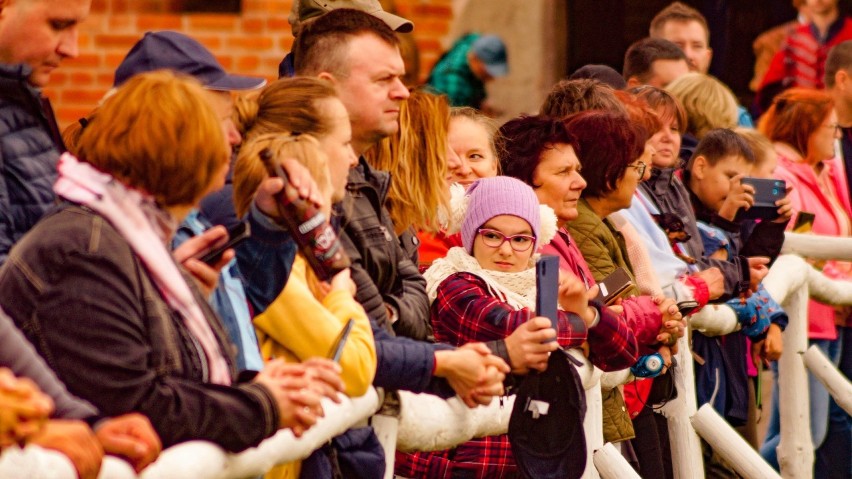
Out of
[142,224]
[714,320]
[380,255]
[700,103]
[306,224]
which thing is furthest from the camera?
[700,103]

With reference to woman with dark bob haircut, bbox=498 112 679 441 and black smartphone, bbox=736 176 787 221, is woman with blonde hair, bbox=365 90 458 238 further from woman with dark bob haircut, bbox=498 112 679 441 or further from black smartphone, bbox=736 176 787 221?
black smartphone, bbox=736 176 787 221

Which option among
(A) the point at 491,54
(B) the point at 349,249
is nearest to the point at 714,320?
(B) the point at 349,249

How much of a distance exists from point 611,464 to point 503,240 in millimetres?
620

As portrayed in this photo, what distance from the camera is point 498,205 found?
4.23m

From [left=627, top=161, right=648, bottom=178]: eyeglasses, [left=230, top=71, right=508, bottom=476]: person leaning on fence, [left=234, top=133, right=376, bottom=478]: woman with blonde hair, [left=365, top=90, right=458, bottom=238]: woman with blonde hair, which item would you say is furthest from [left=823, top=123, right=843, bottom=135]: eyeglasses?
[left=234, top=133, right=376, bottom=478]: woman with blonde hair

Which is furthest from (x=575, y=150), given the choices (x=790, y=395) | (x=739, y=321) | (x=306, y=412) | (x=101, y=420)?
(x=101, y=420)

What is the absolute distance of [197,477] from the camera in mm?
2270

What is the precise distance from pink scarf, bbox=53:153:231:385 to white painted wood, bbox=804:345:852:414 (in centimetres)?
390

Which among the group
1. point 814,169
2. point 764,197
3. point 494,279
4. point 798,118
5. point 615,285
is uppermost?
point 494,279

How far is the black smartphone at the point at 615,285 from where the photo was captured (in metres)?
4.37

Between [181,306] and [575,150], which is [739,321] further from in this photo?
[181,306]

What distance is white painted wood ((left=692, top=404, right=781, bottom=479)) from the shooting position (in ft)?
16.2

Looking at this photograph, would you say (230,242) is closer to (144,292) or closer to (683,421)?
(144,292)

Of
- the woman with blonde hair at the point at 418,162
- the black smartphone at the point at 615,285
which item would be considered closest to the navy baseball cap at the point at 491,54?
the woman with blonde hair at the point at 418,162
